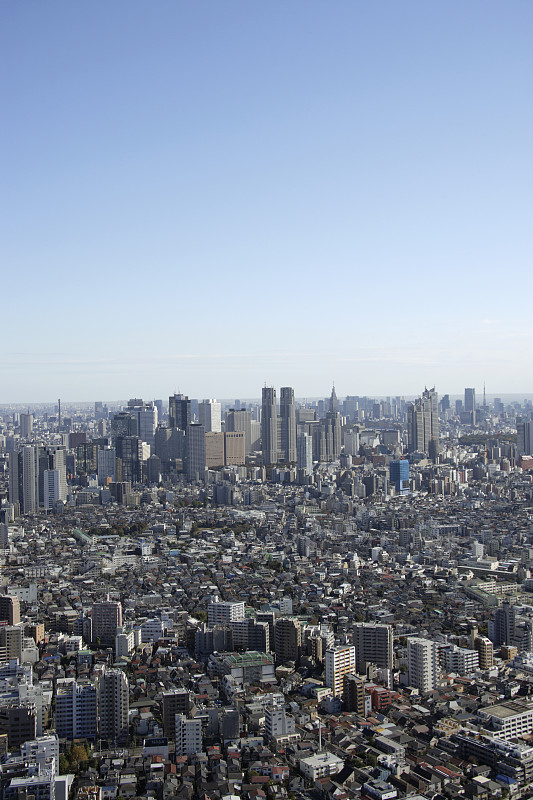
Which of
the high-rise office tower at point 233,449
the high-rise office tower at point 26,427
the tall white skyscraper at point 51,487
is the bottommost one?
the tall white skyscraper at point 51,487

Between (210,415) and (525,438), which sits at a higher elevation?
(210,415)

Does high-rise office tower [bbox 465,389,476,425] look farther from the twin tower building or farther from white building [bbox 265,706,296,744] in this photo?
white building [bbox 265,706,296,744]

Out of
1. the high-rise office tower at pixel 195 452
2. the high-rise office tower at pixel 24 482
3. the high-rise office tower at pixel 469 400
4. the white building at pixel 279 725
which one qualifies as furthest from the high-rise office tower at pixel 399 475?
the high-rise office tower at pixel 469 400

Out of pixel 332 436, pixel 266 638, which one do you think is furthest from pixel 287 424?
pixel 266 638

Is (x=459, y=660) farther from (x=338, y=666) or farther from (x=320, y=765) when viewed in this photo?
(x=320, y=765)

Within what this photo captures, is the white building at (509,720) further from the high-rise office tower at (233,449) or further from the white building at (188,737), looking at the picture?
the high-rise office tower at (233,449)

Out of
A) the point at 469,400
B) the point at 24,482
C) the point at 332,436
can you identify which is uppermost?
the point at 469,400
